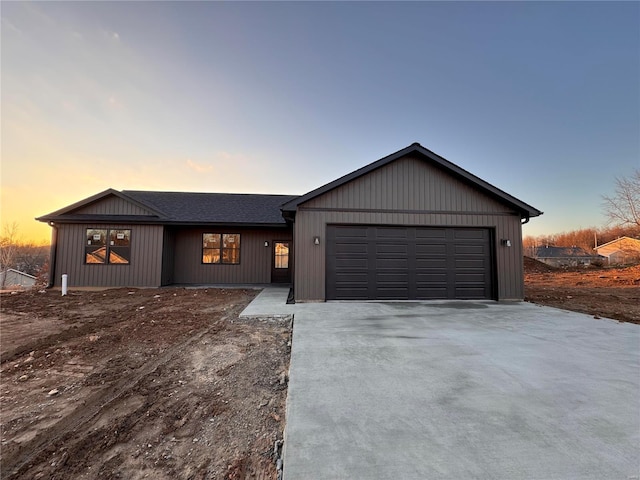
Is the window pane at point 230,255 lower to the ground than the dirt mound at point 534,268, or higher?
higher

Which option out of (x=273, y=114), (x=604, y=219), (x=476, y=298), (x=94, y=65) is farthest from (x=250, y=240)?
(x=604, y=219)

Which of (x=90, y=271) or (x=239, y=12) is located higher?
(x=239, y=12)

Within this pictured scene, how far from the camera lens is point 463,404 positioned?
2.40 meters

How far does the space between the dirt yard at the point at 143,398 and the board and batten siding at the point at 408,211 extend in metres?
2.91

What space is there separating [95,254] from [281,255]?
6.96 meters

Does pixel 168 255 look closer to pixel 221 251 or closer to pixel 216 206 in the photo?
pixel 221 251

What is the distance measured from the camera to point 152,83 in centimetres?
935

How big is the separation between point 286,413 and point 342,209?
238 inches

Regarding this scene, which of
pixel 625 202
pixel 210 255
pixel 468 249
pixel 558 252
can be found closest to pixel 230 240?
pixel 210 255

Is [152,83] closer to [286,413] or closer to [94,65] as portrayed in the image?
[94,65]

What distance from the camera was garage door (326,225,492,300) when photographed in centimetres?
774

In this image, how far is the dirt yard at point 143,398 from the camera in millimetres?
1806

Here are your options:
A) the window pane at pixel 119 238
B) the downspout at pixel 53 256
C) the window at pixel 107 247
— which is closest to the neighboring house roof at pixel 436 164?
the window pane at pixel 119 238

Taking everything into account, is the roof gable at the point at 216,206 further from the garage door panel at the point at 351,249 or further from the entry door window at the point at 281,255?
the garage door panel at the point at 351,249
